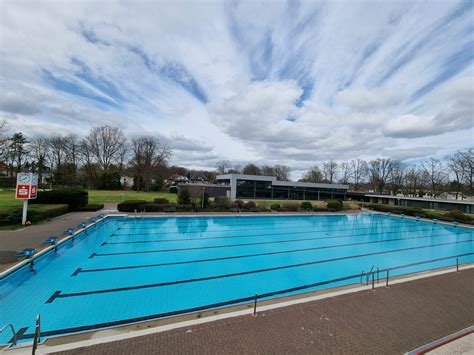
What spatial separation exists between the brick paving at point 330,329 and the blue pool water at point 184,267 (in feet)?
5.53

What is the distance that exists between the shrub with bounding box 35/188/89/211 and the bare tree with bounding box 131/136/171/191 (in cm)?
2243

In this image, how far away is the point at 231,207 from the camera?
24.3 m

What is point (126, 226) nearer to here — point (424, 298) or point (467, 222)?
point (424, 298)

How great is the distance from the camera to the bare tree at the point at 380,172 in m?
51.3

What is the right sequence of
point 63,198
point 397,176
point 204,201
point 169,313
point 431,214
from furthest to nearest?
point 397,176 → point 431,214 → point 204,201 → point 63,198 → point 169,313

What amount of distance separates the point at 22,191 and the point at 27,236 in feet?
11.5

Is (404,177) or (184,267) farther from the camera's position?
(404,177)

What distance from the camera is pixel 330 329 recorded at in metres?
4.44

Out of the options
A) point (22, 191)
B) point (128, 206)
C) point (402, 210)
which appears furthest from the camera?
point (402, 210)

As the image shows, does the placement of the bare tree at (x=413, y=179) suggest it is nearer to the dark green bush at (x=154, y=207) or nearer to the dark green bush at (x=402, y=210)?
the dark green bush at (x=402, y=210)

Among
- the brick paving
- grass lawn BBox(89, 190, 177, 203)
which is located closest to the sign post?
grass lawn BBox(89, 190, 177, 203)

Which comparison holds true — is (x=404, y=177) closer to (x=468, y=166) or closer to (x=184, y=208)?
(x=468, y=166)

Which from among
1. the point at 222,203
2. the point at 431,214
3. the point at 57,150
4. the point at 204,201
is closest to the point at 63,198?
the point at 204,201

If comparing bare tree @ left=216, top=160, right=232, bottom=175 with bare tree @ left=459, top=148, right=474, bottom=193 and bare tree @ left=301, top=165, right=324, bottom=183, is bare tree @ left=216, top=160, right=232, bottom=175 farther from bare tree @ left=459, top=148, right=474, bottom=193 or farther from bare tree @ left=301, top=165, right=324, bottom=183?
bare tree @ left=459, top=148, right=474, bottom=193
